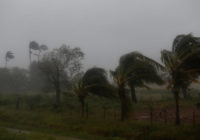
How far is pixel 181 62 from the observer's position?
1077 centimetres

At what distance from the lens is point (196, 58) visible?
11.0 meters

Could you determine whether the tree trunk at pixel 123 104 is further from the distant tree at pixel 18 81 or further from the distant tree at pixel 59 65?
the distant tree at pixel 18 81

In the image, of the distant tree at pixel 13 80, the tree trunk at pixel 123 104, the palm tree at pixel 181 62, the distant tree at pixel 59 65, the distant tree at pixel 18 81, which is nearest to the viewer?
the palm tree at pixel 181 62

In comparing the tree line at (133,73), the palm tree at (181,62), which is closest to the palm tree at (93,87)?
the tree line at (133,73)

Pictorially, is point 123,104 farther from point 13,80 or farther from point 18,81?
point 18,81

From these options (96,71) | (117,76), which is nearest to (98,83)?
(96,71)

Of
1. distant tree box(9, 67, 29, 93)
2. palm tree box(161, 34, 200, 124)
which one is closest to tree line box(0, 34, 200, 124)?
palm tree box(161, 34, 200, 124)

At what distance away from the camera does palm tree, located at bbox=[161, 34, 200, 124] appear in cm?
1091

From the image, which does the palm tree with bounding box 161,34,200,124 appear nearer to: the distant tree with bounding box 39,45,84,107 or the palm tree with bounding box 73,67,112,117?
the palm tree with bounding box 73,67,112,117

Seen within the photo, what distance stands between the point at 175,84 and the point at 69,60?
1764 centimetres

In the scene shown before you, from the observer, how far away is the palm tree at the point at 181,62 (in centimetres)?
1091

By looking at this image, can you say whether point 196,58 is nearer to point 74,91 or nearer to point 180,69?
point 180,69

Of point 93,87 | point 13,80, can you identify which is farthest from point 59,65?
point 13,80

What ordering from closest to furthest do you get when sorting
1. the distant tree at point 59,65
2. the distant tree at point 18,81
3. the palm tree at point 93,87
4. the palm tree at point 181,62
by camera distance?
the palm tree at point 181,62, the palm tree at point 93,87, the distant tree at point 59,65, the distant tree at point 18,81
